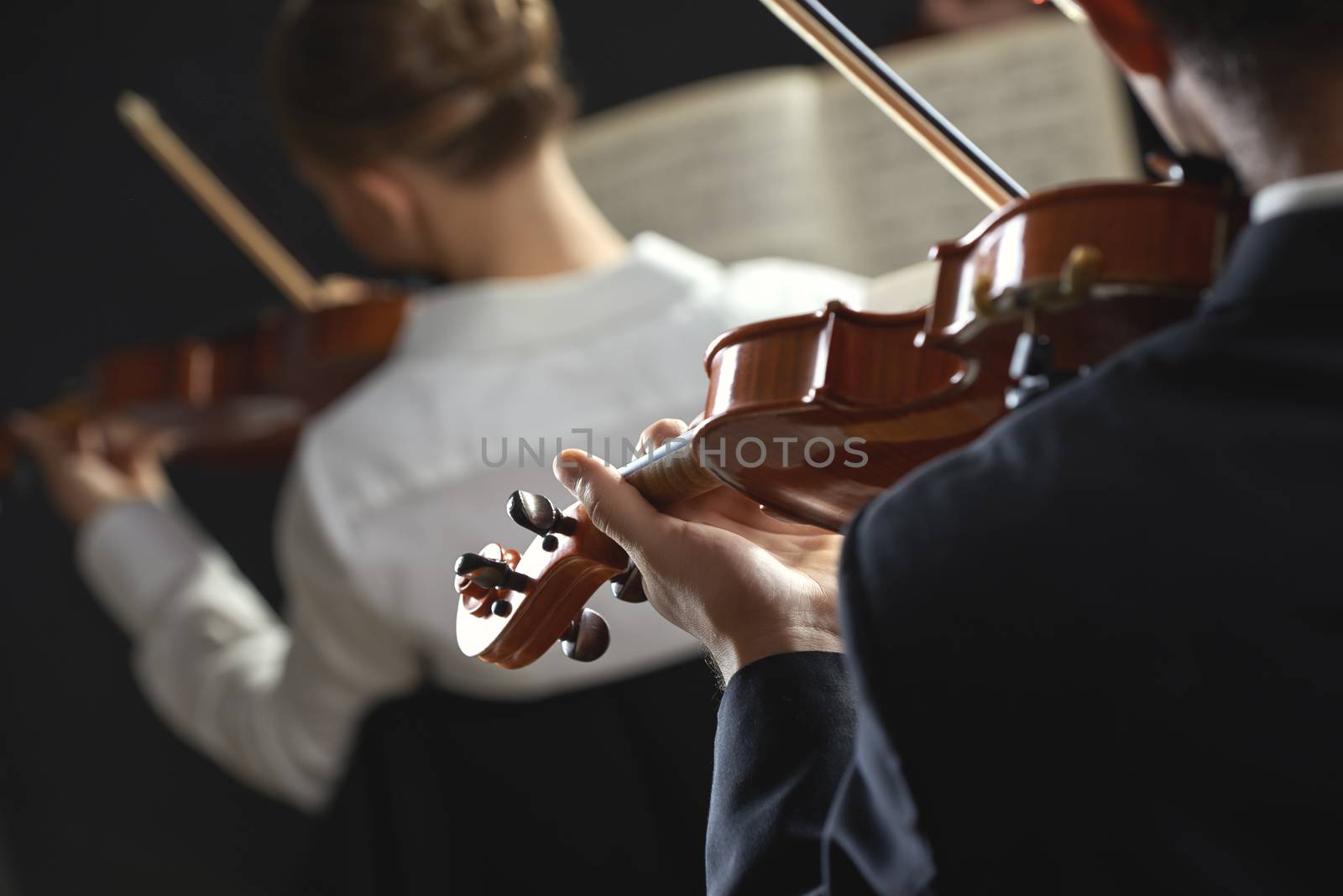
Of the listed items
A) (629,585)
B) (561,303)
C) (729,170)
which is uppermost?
(629,585)

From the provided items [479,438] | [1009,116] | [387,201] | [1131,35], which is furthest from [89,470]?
[1131,35]

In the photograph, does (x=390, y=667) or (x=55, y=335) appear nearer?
(x=390, y=667)

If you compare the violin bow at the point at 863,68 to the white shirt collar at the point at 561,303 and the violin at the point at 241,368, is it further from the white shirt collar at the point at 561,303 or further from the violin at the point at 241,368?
the violin at the point at 241,368

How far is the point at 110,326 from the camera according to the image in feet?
7.23

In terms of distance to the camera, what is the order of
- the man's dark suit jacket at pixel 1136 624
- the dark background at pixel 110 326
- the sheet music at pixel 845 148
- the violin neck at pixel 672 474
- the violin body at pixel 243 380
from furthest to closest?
1. the dark background at pixel 110 326
2. the sheet music at pixel 845 148
3. the violin body at pixel 243 380
4. the violin neck at pixel 672 474
5. the man's dark suit jacket at pixel 1136 624

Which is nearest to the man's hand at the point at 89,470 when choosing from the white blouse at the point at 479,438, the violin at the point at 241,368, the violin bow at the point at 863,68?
the violin at the point at 241,368

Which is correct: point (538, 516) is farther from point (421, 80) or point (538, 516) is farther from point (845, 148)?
point (845, 148)

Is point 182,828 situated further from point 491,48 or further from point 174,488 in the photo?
point 491,48

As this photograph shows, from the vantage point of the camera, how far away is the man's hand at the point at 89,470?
176 cm

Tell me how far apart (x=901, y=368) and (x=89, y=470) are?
138 centimetres

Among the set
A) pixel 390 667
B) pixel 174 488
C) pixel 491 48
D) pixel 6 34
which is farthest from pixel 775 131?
pixel 6 34

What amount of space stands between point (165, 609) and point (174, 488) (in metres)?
0.67

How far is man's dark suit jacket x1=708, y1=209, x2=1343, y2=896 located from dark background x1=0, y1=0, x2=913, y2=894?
177 centimetres

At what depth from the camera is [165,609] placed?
5.15 feet
